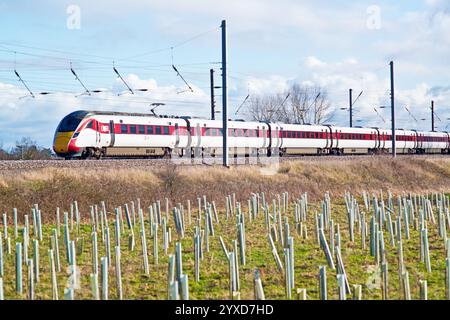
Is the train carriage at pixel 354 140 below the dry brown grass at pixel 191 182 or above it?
above

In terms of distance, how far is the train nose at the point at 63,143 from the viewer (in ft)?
91.3

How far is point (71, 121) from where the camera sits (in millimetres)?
28109

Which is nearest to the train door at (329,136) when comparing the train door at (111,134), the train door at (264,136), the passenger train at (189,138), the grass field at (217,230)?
the passenger train at (189,138)

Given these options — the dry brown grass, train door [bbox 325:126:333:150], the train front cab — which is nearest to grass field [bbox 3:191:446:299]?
the dry brown grass

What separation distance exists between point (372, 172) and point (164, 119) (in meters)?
11.2

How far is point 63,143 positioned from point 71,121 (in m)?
1.07

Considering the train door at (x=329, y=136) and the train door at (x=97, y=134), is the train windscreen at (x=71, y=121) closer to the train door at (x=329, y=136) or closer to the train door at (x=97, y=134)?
the train door at (x=97, y=134)

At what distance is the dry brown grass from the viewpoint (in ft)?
56.6

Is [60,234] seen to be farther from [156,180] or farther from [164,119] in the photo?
[164,119]

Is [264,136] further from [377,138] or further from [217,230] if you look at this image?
[217,230]

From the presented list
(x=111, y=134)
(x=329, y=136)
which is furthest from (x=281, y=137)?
(x=111, y=134)

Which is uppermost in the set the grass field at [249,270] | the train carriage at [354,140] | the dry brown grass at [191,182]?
the train carriage at [354,140]
